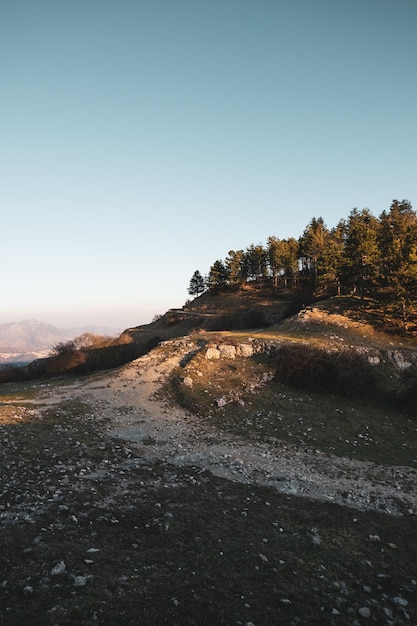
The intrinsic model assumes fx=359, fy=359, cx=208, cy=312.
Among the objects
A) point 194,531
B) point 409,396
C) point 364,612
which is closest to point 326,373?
point 409,396

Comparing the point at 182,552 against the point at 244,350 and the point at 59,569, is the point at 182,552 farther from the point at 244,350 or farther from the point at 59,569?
the point at 244,350

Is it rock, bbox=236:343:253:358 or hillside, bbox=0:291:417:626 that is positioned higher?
rock, bbox=236:343:253:358

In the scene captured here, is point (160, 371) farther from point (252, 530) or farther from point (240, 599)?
point (240, 599)

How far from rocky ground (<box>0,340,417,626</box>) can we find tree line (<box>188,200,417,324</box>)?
3601 centimetres

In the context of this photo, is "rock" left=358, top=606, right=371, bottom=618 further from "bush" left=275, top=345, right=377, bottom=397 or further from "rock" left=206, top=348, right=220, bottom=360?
"rock" left=206, top=348, right=220, bottom=360

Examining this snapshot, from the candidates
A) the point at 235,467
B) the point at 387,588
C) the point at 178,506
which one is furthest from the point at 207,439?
the point at 387,588

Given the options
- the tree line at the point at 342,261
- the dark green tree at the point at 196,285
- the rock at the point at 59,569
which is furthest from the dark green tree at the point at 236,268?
the rock at the point at 59,569

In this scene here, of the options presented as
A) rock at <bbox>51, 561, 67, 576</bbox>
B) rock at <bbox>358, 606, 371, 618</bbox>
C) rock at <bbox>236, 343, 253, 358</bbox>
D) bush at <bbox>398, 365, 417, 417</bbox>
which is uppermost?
rock at <bbox>236, 343, 253, 358</bbox>

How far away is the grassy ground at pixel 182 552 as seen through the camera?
26.0 ft

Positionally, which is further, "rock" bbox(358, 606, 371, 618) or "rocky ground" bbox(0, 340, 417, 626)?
"rock" bbox(358, 606, 371, 618)

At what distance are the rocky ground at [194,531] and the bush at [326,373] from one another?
439 inches

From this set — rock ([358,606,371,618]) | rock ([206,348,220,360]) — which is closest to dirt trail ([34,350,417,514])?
rock ([358,606,371,618])

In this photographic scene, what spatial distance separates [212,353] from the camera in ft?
120

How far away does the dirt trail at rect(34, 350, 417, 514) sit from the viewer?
53.8 ft
